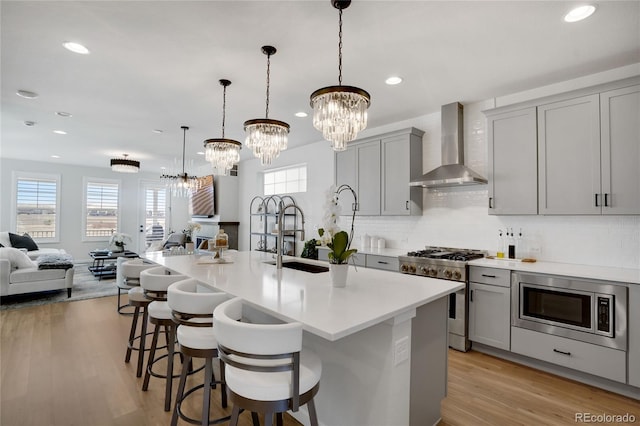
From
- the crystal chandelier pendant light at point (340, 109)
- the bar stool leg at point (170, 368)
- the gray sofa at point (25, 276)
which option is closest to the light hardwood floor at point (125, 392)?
the bar stool leg at point (170, 368)

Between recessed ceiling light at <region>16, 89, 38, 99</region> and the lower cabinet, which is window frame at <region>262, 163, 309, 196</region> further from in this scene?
the lower cabinet

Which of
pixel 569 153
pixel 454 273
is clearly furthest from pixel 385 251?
pixel 569 153

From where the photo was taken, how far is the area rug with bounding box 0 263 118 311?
4.94 metres

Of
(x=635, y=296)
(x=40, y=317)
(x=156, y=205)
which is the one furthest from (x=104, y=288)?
(x=635, y=296)

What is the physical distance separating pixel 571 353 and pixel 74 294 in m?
7.05

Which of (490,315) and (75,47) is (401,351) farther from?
(75,47)

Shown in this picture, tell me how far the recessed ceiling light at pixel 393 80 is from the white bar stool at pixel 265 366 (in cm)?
274

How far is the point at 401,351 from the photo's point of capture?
1.62m

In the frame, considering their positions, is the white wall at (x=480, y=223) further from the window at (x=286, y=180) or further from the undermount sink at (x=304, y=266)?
the undermount sink at (x=304, y=266)

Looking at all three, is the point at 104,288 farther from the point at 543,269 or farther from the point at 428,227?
the point at 543,269

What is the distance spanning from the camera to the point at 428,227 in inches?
168

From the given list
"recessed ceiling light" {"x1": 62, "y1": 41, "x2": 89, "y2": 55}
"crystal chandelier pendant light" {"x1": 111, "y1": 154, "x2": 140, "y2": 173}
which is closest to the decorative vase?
"recessed ceiling light" {"x1": 62, "y1": 41, "x2": 89, "y2": 55}

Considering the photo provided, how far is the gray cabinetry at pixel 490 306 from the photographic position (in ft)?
10.1

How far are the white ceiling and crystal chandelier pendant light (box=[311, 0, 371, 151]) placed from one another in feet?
1.77
